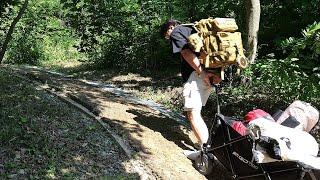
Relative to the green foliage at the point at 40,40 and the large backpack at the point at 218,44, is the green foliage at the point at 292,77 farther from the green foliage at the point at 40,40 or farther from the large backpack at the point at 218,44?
the green foliage at the point at 40,40

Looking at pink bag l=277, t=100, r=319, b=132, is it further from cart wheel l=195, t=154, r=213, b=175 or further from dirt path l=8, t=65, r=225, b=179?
dirt path l=8, t=65, r=225, b=179

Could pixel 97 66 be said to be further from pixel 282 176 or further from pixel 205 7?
pixel 282 176

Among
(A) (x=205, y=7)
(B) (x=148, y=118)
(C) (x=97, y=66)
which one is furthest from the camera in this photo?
(C) (x=97, y=66)

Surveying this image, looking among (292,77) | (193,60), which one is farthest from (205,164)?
(292,77)

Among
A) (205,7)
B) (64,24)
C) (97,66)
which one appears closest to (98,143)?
(205,7)

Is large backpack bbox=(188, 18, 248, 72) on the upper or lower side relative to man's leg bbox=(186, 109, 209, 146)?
upper

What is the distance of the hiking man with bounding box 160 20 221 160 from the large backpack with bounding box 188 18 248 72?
0.14m

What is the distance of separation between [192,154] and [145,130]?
1033 mm

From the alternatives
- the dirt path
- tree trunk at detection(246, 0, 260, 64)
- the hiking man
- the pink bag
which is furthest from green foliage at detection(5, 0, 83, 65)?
the pink bag

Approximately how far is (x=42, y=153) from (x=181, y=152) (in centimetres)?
184

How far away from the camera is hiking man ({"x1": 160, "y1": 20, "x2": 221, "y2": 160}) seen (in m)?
5.77

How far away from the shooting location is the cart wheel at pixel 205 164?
566 centimetres

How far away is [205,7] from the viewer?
10.7 m

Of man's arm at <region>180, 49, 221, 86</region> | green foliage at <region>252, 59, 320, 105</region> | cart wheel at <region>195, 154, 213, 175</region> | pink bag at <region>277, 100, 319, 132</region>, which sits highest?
man's arm at <region>180, 49, 221, 86</region>
